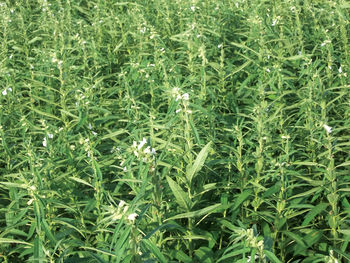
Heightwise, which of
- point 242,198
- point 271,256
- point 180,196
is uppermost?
point 271,256

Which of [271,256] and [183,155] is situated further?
[183,155]

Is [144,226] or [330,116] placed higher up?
[144,226]

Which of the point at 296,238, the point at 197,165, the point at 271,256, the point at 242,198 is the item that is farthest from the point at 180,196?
the point at 271,256

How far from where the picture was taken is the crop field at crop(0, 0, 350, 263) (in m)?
2.86

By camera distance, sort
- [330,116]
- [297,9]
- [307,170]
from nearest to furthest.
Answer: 1. [307,170]
2. [330,116]
3. [297,9]

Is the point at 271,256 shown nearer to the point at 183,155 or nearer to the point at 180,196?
the point at 180,196

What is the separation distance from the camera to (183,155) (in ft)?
10.3

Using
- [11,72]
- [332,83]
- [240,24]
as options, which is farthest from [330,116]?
[11,72]

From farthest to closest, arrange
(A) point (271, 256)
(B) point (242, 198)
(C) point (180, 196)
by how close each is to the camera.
A: (B) point (242, 198)
(C) point (180, 196)
(A) point (271, 256)

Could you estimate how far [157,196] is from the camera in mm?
2785

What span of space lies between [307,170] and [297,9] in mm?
2845

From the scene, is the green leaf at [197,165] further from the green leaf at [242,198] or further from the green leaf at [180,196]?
the green leaf at [242,198]

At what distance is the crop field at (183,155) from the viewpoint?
9.39ft

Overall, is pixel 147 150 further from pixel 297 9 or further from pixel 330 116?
pixel 297 9
